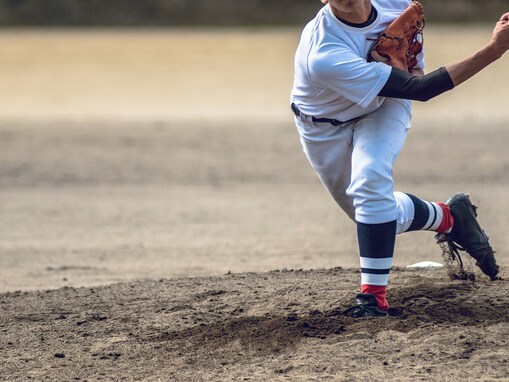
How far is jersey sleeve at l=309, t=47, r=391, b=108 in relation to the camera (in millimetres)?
4469

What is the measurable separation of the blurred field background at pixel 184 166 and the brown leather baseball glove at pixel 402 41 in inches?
98.6

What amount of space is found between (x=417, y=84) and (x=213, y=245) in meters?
4.00

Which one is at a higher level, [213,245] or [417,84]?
[417,84]

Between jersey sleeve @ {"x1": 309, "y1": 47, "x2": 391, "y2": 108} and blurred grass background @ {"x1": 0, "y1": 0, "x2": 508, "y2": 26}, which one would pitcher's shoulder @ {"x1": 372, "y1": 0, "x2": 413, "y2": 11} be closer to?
jersey sleeve @ {"x1": 309, "y1": 47, "x2": 391, "y2": 108}

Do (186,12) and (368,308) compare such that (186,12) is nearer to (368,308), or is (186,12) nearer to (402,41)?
(402,41)

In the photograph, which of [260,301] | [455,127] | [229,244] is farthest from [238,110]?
[260,301]

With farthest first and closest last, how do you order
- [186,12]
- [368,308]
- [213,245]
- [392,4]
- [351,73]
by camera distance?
[186,12]
[213,245]
[392,4]
[368,308]
[351,73]

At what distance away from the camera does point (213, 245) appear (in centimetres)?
822

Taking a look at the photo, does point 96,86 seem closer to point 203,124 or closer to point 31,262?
point 203,124

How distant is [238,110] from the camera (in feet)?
61.3

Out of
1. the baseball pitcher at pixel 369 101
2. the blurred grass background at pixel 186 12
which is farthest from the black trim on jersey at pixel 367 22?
the blurred grass background at pixel 186 12

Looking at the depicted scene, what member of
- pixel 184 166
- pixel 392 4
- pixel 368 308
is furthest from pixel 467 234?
pixel 184 166

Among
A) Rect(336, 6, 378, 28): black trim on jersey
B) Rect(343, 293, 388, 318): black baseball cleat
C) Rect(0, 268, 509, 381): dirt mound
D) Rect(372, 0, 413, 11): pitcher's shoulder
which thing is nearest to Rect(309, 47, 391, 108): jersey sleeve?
Rect(336, 6, 378, 28): black trim on jersey

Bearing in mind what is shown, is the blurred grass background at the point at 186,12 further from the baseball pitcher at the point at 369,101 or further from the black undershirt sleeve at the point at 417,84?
the black undershirt sleeve at the point at 417,84
